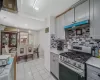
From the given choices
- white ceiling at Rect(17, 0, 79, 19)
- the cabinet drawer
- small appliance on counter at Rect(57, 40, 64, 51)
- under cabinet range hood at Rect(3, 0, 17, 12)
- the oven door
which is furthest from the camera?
small appliance on counter at Rect(57, 40, 64, 51)

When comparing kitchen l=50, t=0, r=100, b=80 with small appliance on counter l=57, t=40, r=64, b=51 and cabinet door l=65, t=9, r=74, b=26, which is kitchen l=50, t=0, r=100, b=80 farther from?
small appliance on counter l=57, t=40, r=64, b=51

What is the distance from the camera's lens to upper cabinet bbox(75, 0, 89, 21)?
1.55m

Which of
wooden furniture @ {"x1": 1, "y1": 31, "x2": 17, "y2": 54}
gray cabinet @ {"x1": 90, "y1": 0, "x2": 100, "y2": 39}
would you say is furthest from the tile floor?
wooden furniture @ {"x1": 1, "y1": 31, "x2": 17, "y2": 54}

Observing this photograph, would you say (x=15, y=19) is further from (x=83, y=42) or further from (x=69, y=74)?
(x=69, y=74)

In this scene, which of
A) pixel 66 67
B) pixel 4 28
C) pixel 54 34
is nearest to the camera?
pixel 66 67

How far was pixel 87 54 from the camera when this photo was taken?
1.68 metres

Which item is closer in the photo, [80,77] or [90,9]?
[80,77]


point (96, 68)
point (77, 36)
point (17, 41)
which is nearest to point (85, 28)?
point (77, 36)

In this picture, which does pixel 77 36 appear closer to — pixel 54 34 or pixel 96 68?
pixel 54 34

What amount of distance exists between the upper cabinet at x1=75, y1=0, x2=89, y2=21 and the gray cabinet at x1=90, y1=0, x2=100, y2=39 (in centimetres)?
11

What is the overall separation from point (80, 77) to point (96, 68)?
38 cm

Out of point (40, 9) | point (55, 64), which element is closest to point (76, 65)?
point (55, 64)

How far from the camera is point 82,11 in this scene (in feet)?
5.41

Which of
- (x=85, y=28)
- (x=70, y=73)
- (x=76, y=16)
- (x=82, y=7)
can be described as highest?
(x=82, y=7)
